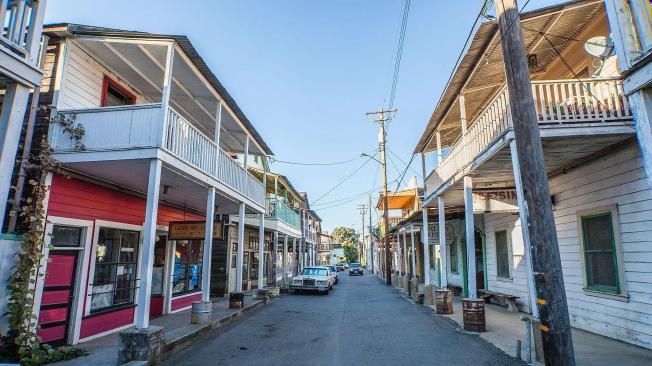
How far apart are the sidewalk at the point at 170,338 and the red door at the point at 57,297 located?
22.6 inches

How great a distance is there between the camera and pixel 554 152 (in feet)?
28.7

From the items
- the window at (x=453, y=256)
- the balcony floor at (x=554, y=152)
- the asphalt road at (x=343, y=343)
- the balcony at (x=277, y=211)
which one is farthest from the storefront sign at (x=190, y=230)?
the window at (x=453, y=256)

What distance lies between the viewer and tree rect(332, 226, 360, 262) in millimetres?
97213

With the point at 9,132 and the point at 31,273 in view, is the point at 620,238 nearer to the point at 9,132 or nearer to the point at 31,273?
the point at 9,132

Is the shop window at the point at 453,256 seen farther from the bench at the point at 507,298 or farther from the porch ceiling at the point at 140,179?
the porch ceiling at the point at 140,179

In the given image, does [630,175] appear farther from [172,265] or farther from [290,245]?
[290,245]

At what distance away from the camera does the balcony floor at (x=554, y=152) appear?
24.5 feet

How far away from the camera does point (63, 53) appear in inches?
327

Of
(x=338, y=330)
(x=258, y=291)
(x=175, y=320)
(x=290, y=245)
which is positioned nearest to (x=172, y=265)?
(x=175, y=320)

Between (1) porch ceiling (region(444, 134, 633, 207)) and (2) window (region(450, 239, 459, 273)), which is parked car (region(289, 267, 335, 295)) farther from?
(1) porch ceiling (region(444, 134, 633, 207))

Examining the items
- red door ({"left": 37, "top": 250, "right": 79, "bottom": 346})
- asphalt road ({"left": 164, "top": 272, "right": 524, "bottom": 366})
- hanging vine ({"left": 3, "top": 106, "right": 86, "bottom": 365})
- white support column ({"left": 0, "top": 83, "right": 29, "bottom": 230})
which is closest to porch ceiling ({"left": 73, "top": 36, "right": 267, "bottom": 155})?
hanging vine ({"left": 3, "top": 106, "right": 86, "bottom": 365})

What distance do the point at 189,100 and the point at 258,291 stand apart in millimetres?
8770

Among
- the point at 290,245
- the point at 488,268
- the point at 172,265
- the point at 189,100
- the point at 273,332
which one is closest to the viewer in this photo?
the point at 273,332

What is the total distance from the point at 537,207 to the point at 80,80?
9.63 meters
